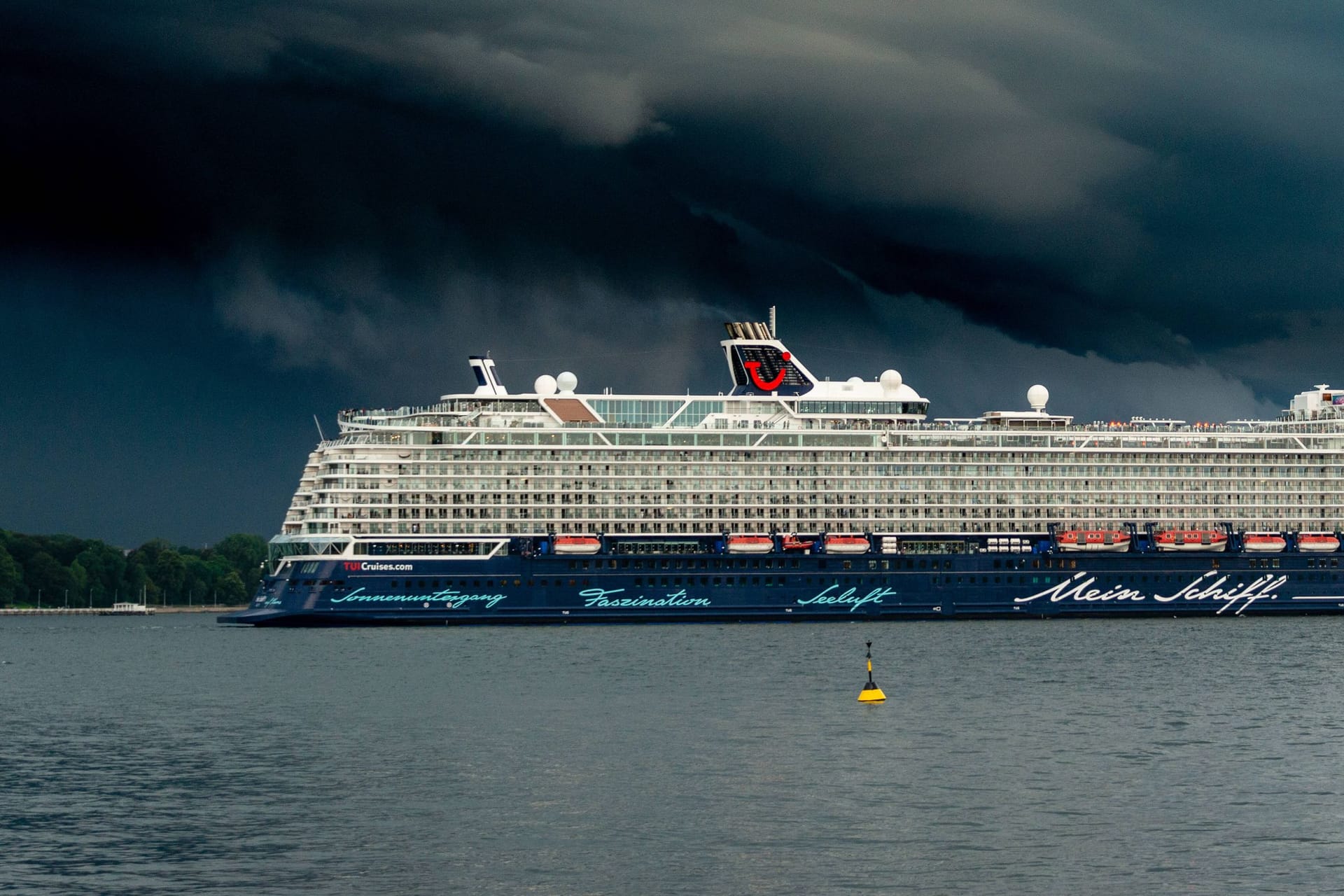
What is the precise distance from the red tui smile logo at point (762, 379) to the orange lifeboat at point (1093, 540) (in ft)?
71.8

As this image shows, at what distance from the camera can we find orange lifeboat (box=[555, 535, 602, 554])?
114 meters

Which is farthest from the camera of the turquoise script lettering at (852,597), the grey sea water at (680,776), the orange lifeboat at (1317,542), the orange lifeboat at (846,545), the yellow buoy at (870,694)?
the orange lifeboat at (1317,542)

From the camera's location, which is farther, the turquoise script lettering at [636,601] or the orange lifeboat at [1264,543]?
the orange lifeboat at [1264,543]

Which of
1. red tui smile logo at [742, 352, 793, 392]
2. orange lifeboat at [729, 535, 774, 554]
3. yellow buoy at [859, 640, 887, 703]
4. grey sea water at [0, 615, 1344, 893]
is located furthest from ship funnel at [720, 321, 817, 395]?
→ yellow buoy at [859, 640, 887, 703]

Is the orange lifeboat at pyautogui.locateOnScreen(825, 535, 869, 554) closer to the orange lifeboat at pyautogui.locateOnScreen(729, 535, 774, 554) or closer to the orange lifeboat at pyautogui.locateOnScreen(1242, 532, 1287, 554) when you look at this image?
the orange lifeboat at pyautogui.locateOnScreen(729, 535, 774, 554)

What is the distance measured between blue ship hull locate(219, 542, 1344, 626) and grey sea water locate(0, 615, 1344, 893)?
24147mm

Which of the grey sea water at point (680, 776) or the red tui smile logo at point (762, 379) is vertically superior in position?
the red tui smile logo at point (762, 379)

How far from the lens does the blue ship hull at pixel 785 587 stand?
110 metres

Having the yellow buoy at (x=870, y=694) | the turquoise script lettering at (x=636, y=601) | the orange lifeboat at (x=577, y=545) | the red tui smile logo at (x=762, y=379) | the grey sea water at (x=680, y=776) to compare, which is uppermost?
the red tui smile logo at (x=762, y=379)

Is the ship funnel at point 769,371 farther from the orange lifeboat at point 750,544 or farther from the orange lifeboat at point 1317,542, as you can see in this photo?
the orange lifeboat at point 1317,542

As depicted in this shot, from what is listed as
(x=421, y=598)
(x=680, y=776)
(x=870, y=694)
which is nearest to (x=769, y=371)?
(x=421, y=598)

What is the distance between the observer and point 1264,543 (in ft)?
406

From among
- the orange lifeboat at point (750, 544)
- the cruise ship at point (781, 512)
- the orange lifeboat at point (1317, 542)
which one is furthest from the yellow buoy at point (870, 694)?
the orange lifeboat at point (1317, 542)

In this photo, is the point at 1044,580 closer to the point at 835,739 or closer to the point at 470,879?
the point at 835,739
